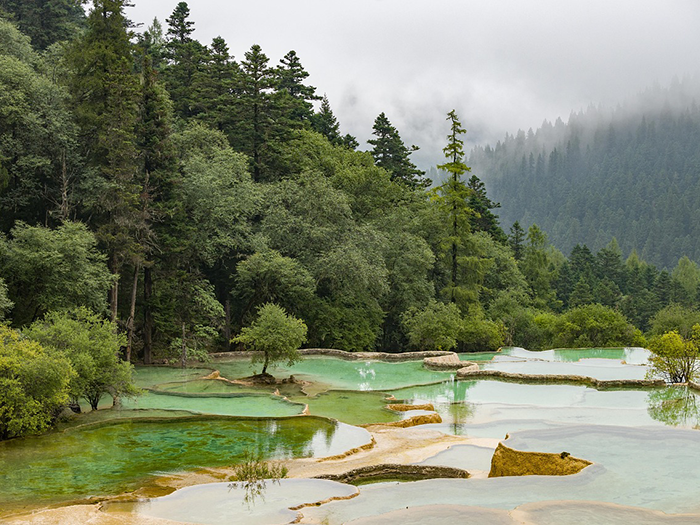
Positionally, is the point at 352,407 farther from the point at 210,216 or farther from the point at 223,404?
the point at 210,216

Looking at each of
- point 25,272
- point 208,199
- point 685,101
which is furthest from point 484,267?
point 685,101

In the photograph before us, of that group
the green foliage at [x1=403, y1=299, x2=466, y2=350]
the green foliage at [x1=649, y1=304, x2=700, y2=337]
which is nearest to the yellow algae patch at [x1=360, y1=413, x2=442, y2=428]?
the green foliage at [x1=403, y1=299, x2=466, y2=350]

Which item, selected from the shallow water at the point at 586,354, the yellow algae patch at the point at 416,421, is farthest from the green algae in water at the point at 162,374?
the shallow water at the point at 586,354

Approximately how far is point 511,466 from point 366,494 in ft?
9.90

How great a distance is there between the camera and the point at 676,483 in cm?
1147

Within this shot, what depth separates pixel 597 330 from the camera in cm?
4012

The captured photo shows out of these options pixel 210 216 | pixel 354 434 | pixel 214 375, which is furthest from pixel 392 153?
pixel 354 434

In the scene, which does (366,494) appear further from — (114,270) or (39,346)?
(114,270)

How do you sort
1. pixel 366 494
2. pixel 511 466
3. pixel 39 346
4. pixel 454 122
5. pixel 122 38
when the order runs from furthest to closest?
pixel 454 122, pixel 122 38, pixel 39 346, pixel 511 466, pixel 366 494

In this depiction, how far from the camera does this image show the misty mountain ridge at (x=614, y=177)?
129625 millimetres

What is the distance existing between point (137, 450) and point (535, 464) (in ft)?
30.7

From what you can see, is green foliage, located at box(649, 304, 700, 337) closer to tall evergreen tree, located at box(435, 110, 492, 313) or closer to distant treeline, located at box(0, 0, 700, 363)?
distant treeline, located at box(0, 0, 700, 363)

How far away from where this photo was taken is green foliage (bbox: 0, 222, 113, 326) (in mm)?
22219

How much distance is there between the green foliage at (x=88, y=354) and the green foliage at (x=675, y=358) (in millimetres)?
20606
